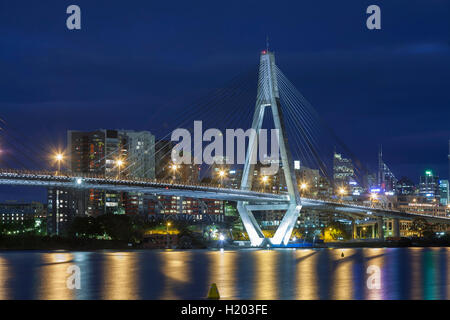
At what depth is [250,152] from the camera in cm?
6669

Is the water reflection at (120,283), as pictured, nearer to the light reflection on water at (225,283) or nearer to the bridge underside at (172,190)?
the light reflection on water at (225,283)

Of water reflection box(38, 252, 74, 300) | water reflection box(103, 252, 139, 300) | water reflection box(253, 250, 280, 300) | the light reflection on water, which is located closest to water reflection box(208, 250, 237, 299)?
the light reflection on water

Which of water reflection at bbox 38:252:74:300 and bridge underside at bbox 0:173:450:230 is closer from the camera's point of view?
water reflection at bbox 38:252:74:300

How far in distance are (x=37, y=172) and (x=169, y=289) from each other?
33661 millimetres

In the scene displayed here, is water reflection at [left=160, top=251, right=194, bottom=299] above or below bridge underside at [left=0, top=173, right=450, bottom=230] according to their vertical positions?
below

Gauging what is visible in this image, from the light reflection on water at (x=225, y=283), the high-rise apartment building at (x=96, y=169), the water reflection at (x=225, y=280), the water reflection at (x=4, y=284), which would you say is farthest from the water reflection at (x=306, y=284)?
the high-rise apartment building at (x=96, y=169)

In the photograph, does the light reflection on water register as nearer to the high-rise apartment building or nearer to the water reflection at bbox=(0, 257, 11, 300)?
the water reflection at bbox=(0, 257, 11, 300)

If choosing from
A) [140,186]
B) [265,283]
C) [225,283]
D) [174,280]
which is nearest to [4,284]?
[174,280]

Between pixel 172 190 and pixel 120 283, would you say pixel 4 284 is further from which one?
pixel 172 190

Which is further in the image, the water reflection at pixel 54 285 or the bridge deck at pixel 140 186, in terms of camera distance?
the bridge deck at pixel 140 186

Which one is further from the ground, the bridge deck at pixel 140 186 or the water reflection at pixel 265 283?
the bridge deck at pixel 140 186

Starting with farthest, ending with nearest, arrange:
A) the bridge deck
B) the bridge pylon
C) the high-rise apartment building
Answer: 1. the high-rise apartment building
2. the bridge pylon
3. the bridge deck
